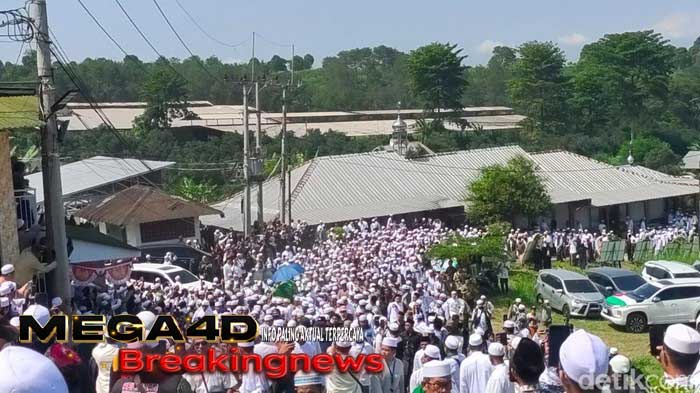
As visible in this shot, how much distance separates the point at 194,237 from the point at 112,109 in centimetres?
4409

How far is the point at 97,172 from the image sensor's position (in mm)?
39625

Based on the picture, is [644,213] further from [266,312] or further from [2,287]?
[2,287]

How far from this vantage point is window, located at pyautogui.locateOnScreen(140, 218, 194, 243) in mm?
28281

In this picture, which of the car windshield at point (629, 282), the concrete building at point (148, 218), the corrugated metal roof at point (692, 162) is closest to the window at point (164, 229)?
the concrete building at point (148, 218)

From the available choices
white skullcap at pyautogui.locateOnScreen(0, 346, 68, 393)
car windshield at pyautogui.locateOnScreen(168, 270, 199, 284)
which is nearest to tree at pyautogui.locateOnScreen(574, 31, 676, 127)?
car windshield at pyautogui.locateOnScreen(168, 270, 199, 284)

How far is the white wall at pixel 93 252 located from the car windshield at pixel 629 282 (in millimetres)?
12058

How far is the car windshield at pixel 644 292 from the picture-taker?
21672mm

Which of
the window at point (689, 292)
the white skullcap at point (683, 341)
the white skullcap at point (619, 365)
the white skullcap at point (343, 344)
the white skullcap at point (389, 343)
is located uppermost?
the white skullcap at point (683, 341)

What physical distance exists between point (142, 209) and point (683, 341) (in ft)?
80.2

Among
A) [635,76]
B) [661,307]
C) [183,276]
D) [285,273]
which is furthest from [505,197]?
[635,76]

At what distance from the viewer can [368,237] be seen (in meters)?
25.9

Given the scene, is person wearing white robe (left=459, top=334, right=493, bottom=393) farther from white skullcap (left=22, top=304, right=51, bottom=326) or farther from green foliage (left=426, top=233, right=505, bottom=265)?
green foliage (left=426, top=233, right=505, bottom=265)

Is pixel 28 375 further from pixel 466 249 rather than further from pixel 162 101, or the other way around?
pixel 162 101

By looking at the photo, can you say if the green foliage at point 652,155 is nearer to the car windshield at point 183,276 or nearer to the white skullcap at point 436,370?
the car windshield at point 183,276
